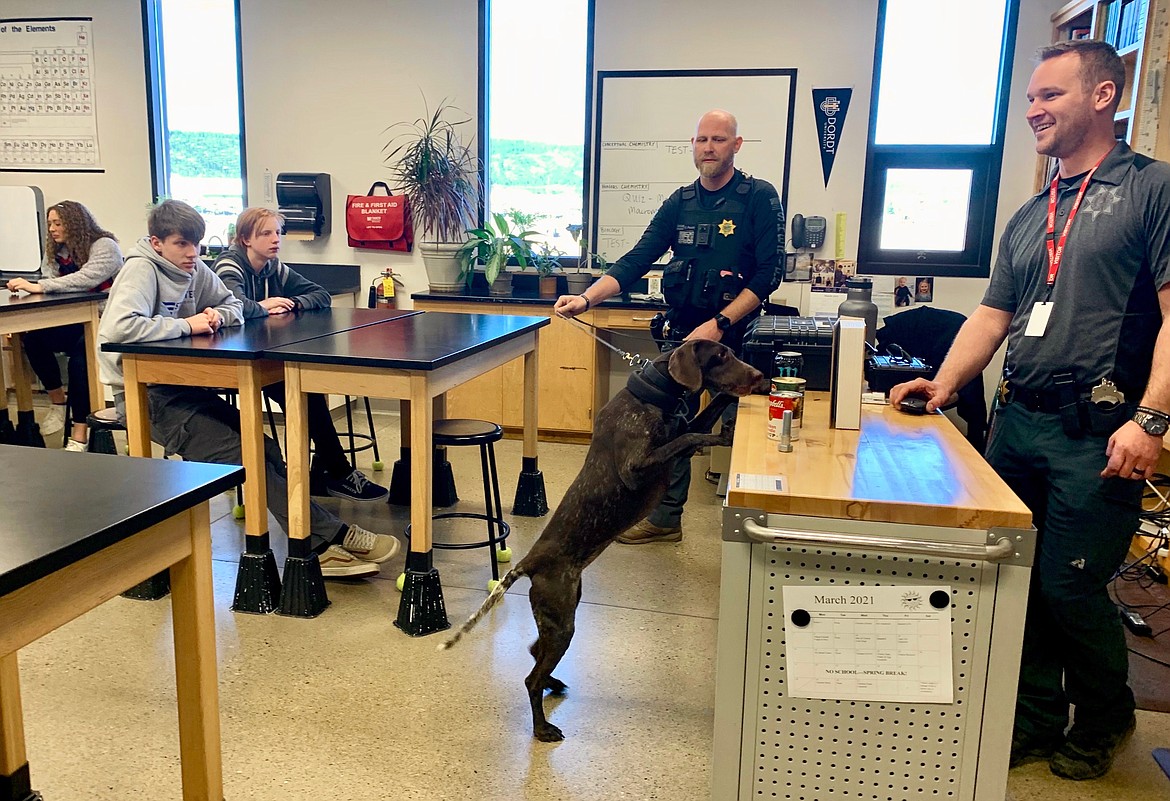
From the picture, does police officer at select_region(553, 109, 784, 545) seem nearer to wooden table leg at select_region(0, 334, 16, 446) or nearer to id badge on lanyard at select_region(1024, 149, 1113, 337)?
id badge on lanyard at select_region(1024, 149, 1113, 337)

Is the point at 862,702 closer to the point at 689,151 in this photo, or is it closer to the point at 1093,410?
the point at 1093,410

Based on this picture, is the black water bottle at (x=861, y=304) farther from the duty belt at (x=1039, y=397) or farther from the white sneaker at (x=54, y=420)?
the white sneaker at (x=54, y=420)

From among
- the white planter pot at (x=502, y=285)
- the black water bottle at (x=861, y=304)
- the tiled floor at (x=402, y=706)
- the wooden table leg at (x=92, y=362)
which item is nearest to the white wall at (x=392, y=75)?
the black water bottle at (x=861, y=304)

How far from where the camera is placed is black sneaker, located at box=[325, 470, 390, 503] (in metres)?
4.02

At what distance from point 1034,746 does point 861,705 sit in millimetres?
946

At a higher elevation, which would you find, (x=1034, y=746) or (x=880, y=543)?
(x=880, y=543)

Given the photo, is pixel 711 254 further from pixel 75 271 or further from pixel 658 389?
pixel 75 271

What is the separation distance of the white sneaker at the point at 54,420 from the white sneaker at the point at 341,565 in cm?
295

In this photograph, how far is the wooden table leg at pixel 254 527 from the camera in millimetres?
2773

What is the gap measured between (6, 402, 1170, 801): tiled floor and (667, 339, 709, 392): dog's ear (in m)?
0.91

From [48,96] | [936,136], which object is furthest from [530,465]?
[48,96]

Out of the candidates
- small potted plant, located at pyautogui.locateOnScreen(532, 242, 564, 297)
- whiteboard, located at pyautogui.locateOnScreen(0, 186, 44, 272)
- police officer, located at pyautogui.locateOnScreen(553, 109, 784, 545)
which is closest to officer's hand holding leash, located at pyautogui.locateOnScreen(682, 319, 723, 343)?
police officer, located at pyautogui.locateOnScreen(553, 109, 784, 545)

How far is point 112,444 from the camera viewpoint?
3432 mm

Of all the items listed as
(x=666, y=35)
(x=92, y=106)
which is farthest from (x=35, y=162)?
(x=666, y=35)
